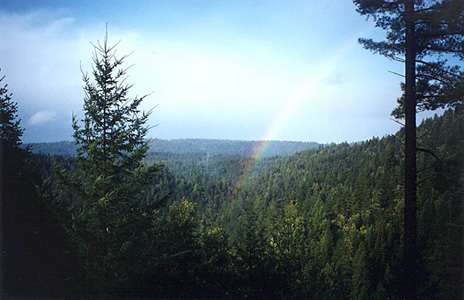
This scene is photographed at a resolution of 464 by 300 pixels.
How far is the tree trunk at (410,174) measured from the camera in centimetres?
848

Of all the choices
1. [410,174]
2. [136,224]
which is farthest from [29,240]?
[410,174]

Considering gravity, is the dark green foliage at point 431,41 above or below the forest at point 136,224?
above

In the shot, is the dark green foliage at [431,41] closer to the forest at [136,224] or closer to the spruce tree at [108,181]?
the forest at [136,224]

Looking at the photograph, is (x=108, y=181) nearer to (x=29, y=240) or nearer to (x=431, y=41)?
(x=29, y=240)

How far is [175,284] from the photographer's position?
10.4m

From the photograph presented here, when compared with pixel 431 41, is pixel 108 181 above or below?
below

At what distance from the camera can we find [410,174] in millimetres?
8742

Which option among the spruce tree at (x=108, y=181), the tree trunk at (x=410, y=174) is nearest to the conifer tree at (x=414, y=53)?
the tree trunk at (x=410, y=174)

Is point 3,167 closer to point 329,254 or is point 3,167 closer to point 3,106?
point 3,106

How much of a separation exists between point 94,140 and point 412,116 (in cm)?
1000

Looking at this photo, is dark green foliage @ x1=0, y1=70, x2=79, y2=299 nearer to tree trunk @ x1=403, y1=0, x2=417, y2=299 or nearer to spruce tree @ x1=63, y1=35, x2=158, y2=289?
spruce tree @ x1=63, y1=35, x2=158, y2=289

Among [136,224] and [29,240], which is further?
[29,240]

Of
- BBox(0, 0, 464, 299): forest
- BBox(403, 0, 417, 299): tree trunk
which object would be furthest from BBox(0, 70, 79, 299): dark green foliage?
BBox(403, 0, 417, 299): tree trunk

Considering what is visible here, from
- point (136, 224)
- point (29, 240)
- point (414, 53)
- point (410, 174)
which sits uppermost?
point (414, 53)
